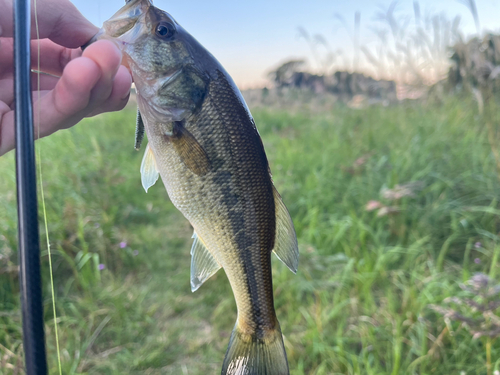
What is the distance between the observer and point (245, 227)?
0.89 metres

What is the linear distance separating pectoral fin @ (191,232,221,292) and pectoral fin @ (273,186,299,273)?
18 centimetres

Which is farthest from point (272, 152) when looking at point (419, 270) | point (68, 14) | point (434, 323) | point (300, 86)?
point (68, 14)

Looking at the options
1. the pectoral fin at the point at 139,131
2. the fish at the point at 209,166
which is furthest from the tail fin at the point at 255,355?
the pectoral fin at the point at 139,131

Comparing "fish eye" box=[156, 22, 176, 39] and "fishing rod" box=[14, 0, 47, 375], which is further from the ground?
"fish eye" box=[156, 22, 176, 39]

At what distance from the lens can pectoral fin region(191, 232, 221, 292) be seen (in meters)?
0.93

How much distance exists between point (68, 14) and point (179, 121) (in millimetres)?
613

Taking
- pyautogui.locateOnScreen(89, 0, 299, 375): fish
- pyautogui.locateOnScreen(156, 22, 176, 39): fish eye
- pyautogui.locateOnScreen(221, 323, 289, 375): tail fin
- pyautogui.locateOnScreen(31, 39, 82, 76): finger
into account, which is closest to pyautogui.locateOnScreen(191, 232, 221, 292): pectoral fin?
pyautogui.locateOnScreen(89, 0, 299, 375): fish

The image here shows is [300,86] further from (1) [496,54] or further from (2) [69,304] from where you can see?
(2) [69,304]

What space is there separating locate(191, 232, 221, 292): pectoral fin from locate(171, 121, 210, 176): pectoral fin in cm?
19

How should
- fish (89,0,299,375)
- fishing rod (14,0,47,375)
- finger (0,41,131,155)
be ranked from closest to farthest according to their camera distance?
fishing rod (14,0,47,375) < finger (0,41,131,155) < fish (89,0,299,375)

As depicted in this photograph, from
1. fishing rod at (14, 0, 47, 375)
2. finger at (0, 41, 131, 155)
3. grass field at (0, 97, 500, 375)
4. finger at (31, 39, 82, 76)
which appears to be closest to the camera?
fishing rod at (14, 0, 47, 375)

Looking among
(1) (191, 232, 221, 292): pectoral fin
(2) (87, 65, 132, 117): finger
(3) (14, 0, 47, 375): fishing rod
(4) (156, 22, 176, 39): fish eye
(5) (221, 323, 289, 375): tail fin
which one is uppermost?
(4) (156, 22, 176, 39): fish eye

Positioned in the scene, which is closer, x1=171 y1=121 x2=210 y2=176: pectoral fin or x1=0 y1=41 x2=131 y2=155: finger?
x1=0 y1=41 x2=131 y2=155: finger

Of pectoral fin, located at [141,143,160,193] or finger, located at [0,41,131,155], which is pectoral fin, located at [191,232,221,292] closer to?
pectoral fin, located at [141,143,160,193]
